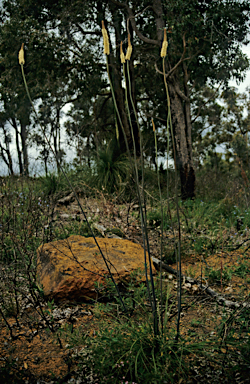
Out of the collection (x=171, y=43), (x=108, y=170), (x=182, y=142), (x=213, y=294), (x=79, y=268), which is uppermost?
(x=171, y=43)

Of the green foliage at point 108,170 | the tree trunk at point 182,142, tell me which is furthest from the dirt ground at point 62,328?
the tree trunk at point 182,142

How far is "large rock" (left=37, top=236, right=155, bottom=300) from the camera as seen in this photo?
2.71 metres

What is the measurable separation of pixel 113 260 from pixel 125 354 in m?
1.33

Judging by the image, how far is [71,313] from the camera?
103 inches

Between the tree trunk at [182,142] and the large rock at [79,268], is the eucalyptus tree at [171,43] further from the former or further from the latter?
the large rock at [79,268]

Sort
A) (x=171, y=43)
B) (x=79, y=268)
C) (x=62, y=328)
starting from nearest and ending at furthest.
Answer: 1. (x=62, y=328)
2. (x=79, y=268)
3. (x=171, y=43)

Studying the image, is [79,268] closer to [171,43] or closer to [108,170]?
[108,170]

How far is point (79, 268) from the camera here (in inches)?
112

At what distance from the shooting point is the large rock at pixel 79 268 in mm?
2713

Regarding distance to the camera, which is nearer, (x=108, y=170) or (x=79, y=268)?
(x=79, y=268)

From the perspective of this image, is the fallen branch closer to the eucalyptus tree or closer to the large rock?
the large rock

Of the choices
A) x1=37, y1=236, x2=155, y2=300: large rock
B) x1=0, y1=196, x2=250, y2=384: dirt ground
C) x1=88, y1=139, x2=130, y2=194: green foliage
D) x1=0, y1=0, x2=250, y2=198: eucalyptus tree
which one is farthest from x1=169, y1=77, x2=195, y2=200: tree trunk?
x1=37, y1=236, x2=155, y2=300: large rock

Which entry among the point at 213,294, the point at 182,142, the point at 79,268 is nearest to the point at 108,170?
the point at 182,142

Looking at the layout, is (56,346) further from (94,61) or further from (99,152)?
(94,61)
